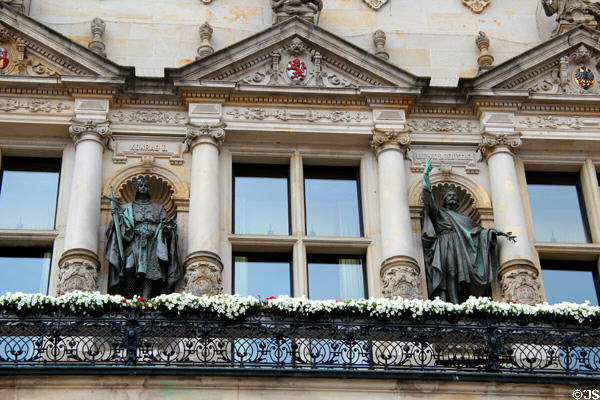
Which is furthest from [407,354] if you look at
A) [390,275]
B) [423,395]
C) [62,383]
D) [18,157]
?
[18,157]

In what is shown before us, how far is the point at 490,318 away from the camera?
1530 cm

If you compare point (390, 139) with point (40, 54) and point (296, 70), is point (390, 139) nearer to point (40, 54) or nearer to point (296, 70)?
point (296, 70)

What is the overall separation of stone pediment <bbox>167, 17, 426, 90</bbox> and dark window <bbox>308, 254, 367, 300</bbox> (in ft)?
9.47

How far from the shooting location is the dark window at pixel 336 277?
17734mm

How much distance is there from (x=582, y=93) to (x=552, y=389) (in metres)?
6.82

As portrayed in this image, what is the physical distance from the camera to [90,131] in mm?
18359

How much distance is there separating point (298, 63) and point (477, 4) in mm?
3652

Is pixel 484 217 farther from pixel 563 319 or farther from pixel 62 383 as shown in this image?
pixel 62 383

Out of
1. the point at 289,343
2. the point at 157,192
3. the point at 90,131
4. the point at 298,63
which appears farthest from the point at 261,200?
the point at 289,343

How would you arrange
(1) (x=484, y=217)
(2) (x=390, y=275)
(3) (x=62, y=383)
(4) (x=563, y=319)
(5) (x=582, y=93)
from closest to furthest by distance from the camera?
(3) (x=62, y=383) → (4) (x=563, y=319) → (2) (x=390, y=275) → (1) (x=484, y=217) → (5) (x=582, y=93)

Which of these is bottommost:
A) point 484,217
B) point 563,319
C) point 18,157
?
point 563,319

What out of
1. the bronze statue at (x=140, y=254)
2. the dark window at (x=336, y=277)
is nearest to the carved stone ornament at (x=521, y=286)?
the dark window at (x=336, y=277)

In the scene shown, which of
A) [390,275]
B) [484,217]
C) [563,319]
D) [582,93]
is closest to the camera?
[563,319]

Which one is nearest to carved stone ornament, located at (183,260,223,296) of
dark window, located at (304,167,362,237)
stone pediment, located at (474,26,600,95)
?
dark window, located at (304,167,362,237)
